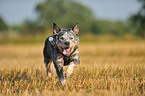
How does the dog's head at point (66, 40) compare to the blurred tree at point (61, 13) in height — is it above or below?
below

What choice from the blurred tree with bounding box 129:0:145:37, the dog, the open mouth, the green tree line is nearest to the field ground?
the dog

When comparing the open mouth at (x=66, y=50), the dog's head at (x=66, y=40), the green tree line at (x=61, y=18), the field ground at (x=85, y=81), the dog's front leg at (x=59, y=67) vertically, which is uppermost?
the green tree line at (x=61, y=18)

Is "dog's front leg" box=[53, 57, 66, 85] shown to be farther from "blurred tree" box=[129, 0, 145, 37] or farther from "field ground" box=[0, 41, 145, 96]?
"blurred tree" box=[129, 0, 145, 37]

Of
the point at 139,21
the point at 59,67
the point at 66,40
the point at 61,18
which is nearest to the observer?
the point at 66,40

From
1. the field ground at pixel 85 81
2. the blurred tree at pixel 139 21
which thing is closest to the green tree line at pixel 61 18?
the blurred tree at pixel 139 21

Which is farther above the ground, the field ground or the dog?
the dog

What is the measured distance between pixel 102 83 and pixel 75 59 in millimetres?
753

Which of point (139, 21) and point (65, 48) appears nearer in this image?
point (65, 48)

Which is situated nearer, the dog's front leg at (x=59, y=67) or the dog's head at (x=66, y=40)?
the dog's head at (x=66, y=40)

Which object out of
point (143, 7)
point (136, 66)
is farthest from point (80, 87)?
point (143, 7)

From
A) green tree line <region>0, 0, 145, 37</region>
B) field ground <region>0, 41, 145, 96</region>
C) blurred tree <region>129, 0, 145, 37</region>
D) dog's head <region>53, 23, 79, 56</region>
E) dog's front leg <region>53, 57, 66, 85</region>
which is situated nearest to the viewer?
field ground <region>0, 41, 145, 96</region>

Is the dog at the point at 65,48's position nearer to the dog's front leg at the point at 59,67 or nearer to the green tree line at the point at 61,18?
the dog's front leg at the point at 59,67

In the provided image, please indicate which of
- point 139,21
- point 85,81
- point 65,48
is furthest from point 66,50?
point 139,21

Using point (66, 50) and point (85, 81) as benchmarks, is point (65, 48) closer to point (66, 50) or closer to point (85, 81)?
point (66, 50)
